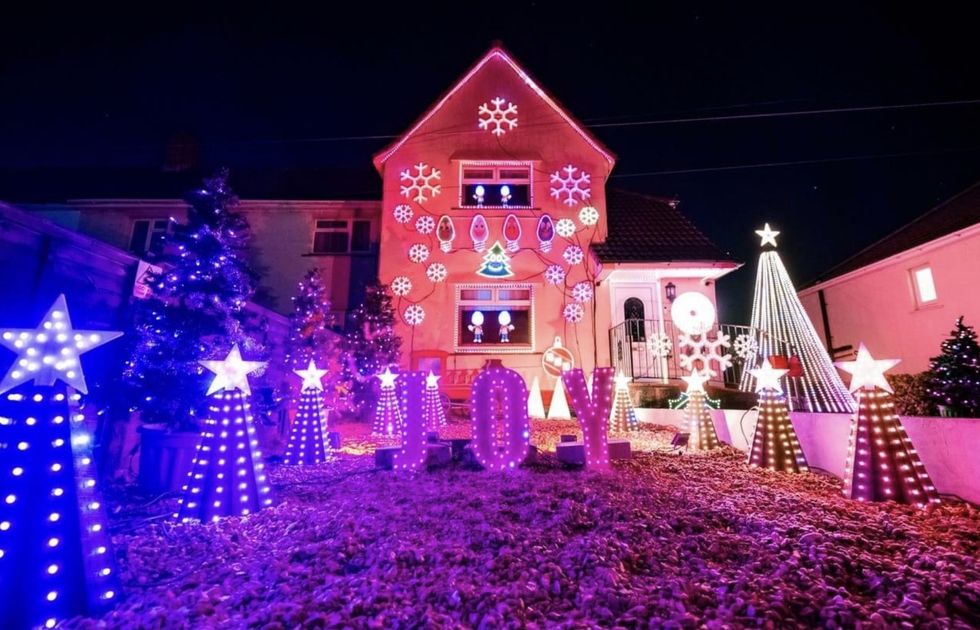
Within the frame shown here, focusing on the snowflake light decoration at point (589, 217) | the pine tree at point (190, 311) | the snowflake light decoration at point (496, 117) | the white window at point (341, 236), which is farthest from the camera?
the white window at point (341, 236)

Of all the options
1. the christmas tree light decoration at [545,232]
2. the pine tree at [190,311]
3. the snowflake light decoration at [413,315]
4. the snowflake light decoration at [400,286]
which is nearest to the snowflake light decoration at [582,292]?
the christmas tree light decoration at [545,232]

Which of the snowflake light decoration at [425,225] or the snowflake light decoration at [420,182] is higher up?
the snowflake light decoration at [420,182]

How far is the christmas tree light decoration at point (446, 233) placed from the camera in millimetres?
12008

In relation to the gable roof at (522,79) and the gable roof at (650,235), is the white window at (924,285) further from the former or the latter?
the gable roof at (522,79)

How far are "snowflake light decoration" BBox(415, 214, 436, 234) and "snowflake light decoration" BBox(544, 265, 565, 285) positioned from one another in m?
3.58

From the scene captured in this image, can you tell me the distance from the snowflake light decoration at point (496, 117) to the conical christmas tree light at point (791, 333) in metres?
7.52

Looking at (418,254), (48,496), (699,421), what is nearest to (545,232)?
(418,254)

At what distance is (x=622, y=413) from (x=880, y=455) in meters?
4.93

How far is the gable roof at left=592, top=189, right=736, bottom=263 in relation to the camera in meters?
11.1

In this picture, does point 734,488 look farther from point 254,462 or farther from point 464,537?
point 254,462

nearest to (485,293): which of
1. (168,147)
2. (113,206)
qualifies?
(113,206)

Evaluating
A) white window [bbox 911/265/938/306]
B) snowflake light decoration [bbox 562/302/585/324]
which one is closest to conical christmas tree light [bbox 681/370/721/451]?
snowflake light decoration [bbox 562/302/585/324]

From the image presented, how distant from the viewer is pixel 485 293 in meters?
12.1

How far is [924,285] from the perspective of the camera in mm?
12430
